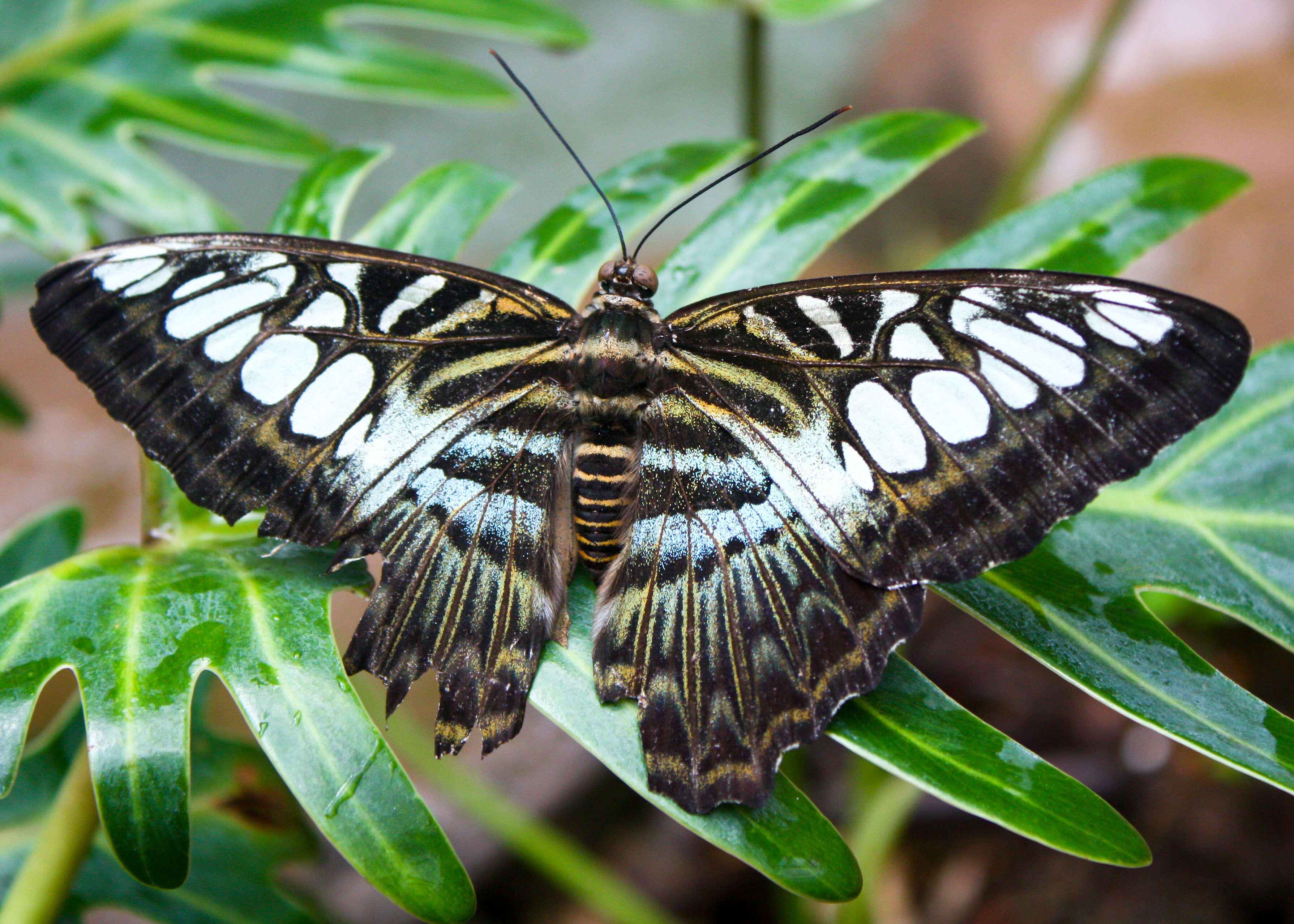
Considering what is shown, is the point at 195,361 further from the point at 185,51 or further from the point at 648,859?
the point at 648,859

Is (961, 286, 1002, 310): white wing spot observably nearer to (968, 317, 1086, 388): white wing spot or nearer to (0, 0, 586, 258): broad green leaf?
(968, 317, 1086, 388): white wing spot

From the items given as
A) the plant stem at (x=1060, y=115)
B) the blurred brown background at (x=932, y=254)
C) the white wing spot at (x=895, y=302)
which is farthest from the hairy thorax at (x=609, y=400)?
the plant stem at (x=1060, y=115)

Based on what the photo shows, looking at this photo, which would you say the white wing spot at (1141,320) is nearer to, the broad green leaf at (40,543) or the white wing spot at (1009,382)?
the white wing spot at (1009,382)

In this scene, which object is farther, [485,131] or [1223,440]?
[485,131]

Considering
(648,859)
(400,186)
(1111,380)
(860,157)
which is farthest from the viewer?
(400,186)

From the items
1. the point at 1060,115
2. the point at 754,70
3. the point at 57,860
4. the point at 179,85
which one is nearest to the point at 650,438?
the point at 57,860

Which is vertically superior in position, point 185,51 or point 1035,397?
point 185,51

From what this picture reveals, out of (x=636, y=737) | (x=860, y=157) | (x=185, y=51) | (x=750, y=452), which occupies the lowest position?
(x=636, y=737)

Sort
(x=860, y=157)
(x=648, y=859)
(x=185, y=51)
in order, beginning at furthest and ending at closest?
1. (x=648, y=859)
2. (x=185, y=51)
3. (x=860, y=157)

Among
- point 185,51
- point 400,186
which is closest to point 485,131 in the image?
point 400,186
